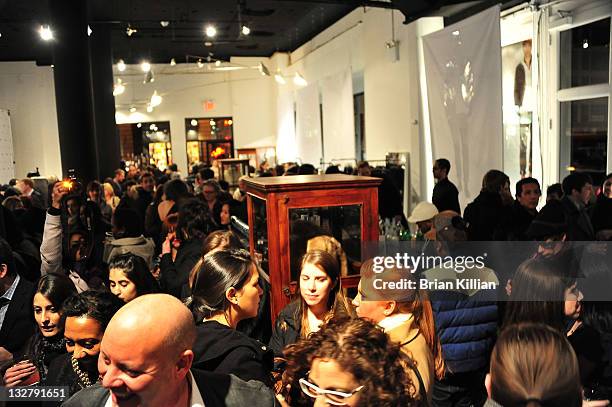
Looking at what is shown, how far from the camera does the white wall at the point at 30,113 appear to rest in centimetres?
1686

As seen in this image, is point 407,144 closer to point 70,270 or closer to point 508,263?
point 508,263

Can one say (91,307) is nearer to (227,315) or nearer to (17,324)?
(227,315)

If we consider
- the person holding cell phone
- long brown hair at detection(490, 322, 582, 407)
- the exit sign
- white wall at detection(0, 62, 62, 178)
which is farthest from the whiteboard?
long brown hair at detection(490, 322, 582, 407)

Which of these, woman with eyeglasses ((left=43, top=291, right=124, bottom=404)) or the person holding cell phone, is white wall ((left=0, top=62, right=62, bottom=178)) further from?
woman with eyeglasses ((left=43, top=291, right=124, bottom=404))

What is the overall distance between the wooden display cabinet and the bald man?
4.75ft

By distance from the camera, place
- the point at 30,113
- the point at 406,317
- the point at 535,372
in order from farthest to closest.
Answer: the point at 30,113 → the point at 406,317 → the point at 535,372

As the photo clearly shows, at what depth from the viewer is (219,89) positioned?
1966 cm

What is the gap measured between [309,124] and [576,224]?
1148 cm

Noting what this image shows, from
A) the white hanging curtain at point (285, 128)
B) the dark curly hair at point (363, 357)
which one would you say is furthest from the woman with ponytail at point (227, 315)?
the white hanging curtain at point (285, 128)

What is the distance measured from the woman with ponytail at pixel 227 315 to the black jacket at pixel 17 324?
3.03ft

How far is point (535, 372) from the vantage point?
1438 mm

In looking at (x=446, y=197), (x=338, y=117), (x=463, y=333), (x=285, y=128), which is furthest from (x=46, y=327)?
(x=285, y=128)

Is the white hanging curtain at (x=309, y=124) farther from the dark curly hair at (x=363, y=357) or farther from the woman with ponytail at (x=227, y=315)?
the dark curly hair at (x=363, y=357)

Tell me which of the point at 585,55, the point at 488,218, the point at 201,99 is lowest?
the point at 488,218
